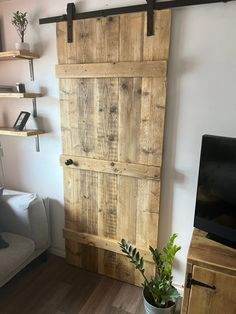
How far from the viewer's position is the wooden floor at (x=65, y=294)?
1.73m

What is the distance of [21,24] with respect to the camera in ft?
6.03

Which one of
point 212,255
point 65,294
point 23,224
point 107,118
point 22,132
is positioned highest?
point 107,118

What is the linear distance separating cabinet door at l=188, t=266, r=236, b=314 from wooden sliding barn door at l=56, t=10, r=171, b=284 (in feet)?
1.84

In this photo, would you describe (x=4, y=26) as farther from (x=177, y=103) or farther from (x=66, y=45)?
(x=177, y=103)

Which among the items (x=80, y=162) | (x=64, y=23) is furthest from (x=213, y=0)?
(x=80, y=162)

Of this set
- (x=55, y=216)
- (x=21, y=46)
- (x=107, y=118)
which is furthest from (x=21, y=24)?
(x=55, y=216)

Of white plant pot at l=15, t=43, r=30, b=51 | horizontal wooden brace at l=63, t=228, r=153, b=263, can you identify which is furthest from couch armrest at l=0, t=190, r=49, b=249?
white plant pot at l=15, t=43, r=30, b=51

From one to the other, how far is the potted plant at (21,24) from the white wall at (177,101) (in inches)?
2.0

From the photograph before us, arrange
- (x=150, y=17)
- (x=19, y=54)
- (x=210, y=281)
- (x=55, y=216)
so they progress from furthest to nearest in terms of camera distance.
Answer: (x=55, y=216)
(x=19, y=54)
(x=150, y=17)
(x=210, y=281)

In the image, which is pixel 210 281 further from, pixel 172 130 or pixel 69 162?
pixel 69 162

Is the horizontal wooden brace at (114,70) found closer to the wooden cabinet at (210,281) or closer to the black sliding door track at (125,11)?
the black sliding door track at (125,11)

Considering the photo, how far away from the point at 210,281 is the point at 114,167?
95 centimetres

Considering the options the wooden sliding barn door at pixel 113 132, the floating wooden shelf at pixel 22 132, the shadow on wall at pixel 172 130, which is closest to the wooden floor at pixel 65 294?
the wooden sliding barn door at pixel 113 132

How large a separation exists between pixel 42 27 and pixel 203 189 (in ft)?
5.56
